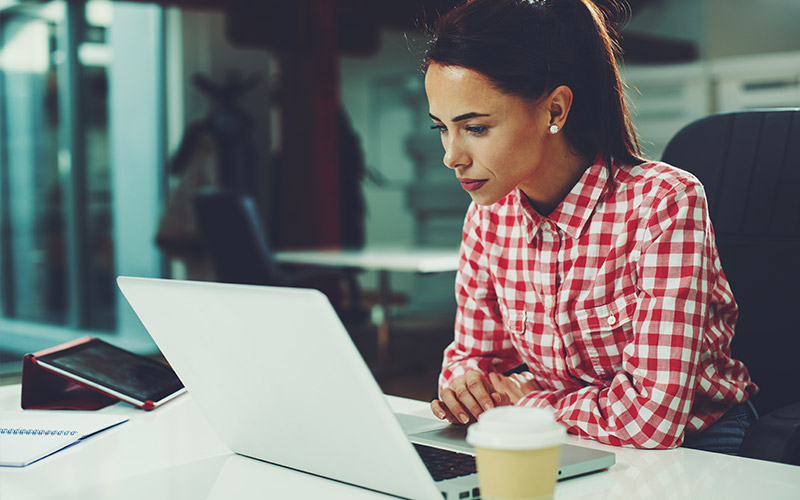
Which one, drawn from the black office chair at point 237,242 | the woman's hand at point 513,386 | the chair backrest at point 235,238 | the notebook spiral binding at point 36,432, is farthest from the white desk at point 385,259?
the notebook spiral binding at point 36,432

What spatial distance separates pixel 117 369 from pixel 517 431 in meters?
0.89

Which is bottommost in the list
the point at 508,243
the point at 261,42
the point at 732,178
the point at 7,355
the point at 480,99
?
the point at 7,355

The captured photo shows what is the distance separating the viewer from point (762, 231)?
1.47 m

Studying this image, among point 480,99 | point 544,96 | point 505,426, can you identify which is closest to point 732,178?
point 544,96

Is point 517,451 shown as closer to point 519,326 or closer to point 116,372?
point 519,326

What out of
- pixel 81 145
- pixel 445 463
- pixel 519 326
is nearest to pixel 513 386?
pixel 519 326

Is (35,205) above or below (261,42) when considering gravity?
below

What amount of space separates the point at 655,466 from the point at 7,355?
5563 mm

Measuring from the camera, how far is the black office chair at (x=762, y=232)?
1.43 m

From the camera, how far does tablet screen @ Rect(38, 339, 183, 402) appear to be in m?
1.23

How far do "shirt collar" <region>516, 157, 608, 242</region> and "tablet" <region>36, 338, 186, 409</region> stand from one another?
0.63m

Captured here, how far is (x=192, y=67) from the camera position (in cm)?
571

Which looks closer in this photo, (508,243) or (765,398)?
(508,243)

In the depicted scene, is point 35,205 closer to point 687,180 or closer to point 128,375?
point 128,375
